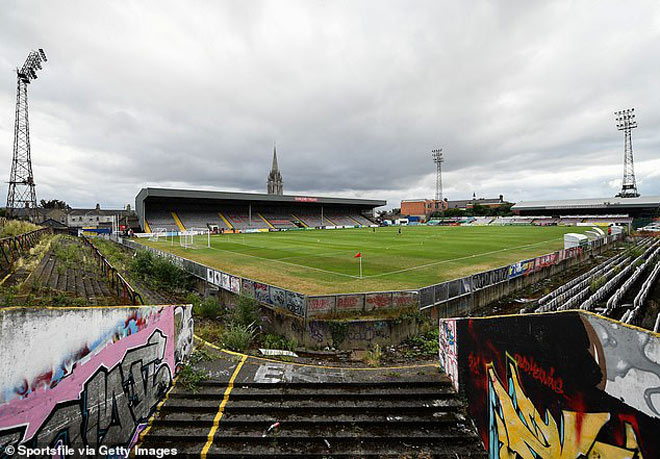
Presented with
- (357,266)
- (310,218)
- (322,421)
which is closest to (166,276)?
(357,266)

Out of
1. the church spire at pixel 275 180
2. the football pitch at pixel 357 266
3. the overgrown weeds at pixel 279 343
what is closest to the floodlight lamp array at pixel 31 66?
the football pitch at pixel 357 266

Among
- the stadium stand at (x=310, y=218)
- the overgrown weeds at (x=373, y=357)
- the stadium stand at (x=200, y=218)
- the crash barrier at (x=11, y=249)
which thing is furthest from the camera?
the stadium stand at (x=310, y=218)

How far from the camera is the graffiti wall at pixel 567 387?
10.1 ft

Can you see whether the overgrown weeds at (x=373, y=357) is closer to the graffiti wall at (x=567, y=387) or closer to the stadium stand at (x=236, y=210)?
the graffiti wall at (x=567, y=387)

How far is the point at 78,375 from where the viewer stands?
190 inches

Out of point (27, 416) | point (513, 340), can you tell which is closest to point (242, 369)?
point (27, 416)

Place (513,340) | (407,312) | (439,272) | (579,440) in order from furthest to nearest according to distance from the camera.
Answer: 1. (439,272)
2. (407,312)
3. (513,340)
4. (579,440)

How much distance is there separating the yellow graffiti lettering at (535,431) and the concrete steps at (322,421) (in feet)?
3.42

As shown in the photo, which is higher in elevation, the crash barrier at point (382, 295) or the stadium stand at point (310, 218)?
the stadium stand at point (310, 218)

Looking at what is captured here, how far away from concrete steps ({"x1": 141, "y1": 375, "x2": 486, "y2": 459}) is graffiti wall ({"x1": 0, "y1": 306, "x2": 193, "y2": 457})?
34.8 inches

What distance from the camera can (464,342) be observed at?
7.12 m

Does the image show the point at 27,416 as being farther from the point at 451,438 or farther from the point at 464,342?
the point at 464,342

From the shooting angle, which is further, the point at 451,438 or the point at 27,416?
the point at 451,438

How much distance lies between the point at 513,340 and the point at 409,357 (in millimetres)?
5978
